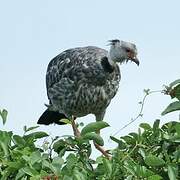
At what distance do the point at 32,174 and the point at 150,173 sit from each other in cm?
47

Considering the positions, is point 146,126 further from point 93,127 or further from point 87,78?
point 87,78

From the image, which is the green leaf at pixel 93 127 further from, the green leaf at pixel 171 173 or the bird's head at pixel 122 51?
the bird's head at pixel 122 51

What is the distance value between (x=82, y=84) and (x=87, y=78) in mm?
90

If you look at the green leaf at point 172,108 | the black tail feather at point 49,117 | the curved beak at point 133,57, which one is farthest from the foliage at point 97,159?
the black tail feather at point 49,117

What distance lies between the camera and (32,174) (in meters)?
2.89

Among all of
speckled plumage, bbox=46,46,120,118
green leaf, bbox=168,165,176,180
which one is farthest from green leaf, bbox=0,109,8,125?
speckled plumage, bbox=46,46,120,118

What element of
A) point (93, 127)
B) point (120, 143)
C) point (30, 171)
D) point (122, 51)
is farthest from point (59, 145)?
point (122, 51)

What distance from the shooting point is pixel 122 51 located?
8141 millimetres

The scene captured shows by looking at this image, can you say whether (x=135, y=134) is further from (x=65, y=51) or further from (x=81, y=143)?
(x=65, y=51)

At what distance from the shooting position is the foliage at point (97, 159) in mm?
2898

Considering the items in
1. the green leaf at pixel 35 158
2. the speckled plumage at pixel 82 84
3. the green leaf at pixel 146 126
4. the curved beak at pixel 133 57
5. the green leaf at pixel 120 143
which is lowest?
the speckled plumage at pixel 82 84

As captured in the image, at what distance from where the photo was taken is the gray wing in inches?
314

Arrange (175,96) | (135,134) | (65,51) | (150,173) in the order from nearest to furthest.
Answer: (150,173) → (175,96) → (135,134) → (65,51)

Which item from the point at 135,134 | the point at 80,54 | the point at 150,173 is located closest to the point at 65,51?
the point at 80,54
